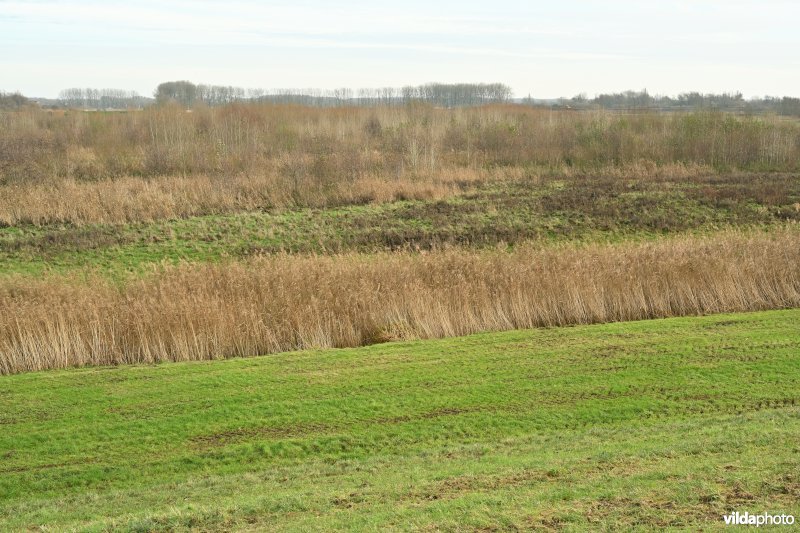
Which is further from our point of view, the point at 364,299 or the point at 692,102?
the point at 692,102

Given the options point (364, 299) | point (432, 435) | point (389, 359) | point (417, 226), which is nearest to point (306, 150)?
point (417, 226)

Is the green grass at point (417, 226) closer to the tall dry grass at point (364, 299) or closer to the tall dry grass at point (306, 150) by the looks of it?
the tall dry grass at point (306, 150)

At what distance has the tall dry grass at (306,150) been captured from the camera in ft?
76.3

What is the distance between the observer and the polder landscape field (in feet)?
19.0

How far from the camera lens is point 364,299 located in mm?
11961

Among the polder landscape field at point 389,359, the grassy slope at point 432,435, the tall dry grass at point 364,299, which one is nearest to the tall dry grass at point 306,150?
the polder landscape field at point 389,359

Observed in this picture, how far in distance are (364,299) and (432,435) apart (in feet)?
14.6

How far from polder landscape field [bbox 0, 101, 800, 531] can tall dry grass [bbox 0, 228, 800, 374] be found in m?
0.04

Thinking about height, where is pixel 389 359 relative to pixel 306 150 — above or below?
below

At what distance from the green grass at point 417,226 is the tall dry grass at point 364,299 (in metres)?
3.25

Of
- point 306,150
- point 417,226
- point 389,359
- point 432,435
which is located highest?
point 306,150

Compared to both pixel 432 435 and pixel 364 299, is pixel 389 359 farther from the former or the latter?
pixel 432 435

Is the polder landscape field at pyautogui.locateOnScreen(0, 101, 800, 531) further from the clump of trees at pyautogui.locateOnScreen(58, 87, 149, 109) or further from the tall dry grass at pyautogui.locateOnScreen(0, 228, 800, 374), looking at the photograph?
the clump of trees at pyautogui.locateOnScreen(58, 87, 149, 109)

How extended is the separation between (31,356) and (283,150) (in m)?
21.4
